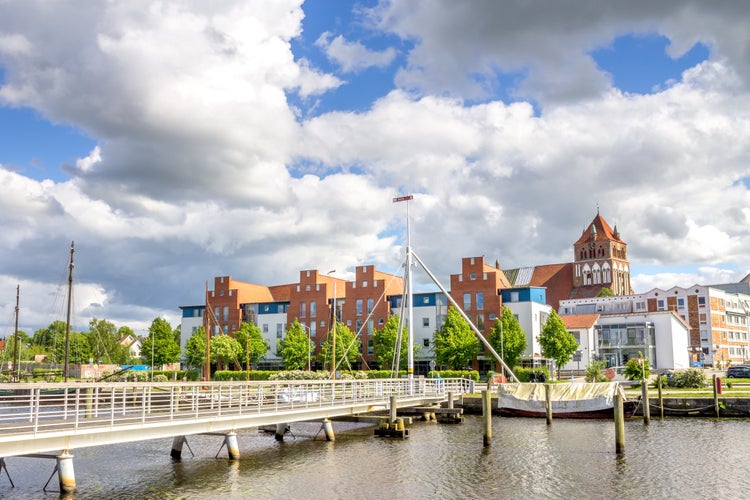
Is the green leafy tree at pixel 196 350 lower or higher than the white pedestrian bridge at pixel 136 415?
higher

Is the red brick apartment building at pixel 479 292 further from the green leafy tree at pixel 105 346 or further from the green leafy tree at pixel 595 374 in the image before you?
the green leafy tree at pixel 105 346

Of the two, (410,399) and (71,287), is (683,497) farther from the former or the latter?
(71,287)

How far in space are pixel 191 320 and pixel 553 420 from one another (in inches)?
3051

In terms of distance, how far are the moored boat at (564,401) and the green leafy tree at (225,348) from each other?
173ft

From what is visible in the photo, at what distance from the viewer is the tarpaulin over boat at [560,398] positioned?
1875 inches

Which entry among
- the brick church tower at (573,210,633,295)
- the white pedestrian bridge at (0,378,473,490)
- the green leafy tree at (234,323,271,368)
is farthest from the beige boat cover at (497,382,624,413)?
the brick church tower at (573,210,633,295)

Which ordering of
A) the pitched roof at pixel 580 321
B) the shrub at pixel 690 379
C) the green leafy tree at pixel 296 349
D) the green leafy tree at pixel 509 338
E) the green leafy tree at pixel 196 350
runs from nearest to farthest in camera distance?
the shrub at pixel 690 379 < the green leafy tree at pixel 509 338 < the green leafy tree at pixel 296 349 < the pitched roof at pixel 580 321 < the green leafy tree at pixel 196 350

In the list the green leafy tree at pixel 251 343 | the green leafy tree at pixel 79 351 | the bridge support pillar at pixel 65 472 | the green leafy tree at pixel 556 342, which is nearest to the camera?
the bridge support pillar at pixel 65 472

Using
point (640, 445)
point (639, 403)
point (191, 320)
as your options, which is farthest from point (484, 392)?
point (191, 320)

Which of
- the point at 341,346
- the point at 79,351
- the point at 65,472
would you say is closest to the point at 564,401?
the point at 65,472

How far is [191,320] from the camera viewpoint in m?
113

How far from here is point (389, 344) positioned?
87.4 meters

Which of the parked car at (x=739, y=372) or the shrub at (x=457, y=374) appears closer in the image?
the parked car at (x=739, y=372)

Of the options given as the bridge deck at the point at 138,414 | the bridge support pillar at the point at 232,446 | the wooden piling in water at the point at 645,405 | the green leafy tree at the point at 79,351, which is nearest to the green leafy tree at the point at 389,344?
the bridge deck at the point at 138,414
